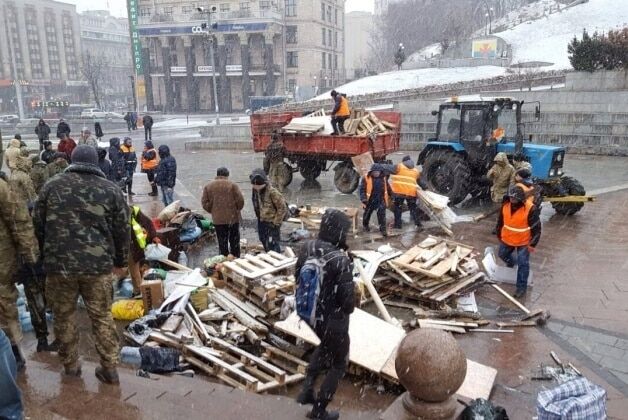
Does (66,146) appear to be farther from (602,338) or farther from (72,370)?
(602,338)

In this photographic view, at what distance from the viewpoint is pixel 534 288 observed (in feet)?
22.3

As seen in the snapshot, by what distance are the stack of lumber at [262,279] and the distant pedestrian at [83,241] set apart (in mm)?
2012

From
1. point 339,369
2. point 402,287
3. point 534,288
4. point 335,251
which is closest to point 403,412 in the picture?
point 339,369

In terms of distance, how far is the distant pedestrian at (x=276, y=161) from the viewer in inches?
499

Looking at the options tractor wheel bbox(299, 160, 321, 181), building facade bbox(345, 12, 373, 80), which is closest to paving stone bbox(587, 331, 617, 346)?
tractor wheel bbox(299, 160, 321, 181)

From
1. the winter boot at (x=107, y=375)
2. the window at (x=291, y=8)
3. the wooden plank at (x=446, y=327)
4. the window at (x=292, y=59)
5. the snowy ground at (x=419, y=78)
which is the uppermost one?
the window at (x=291, y=8)

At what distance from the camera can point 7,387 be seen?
7.78 feet

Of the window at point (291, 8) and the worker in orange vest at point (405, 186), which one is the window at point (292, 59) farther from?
the worker in orange vest at point (405, 186)

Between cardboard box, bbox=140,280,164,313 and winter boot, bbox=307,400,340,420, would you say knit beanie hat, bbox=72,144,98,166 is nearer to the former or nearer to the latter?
cardboard box, bbox=140,280,164,313

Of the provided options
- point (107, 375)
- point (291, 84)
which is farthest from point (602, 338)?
point (291, 84)

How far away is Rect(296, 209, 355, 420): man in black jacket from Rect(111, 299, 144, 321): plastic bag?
2.73m

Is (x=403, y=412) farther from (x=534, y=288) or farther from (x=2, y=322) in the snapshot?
(x=534, y=288)

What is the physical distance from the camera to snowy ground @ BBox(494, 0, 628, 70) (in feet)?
117

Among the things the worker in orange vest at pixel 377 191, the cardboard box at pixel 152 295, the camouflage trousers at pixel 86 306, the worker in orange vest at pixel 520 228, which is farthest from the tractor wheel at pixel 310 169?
the camouflage trousers at pixel 86 306
